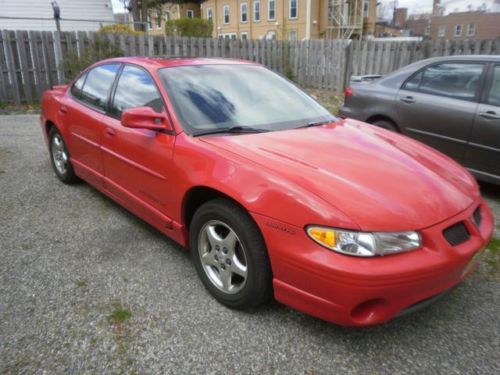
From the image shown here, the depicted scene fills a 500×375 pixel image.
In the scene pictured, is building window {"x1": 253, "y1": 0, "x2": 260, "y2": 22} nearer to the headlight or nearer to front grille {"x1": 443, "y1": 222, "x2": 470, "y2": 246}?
front grille {"x1": 443, "y1": 222, "x2": 470, "y2": 246}

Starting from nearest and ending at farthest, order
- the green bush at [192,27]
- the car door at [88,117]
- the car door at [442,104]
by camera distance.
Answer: the car door at [88,117]
the car door at [442,104]
the green bush at [192,27]

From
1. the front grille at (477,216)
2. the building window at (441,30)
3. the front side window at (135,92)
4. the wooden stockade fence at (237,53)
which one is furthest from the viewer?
the building window at (441,30)

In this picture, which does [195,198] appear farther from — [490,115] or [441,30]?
[441,30]

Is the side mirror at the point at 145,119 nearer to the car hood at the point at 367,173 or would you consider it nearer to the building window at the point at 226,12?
the car hood at the point at 367,173

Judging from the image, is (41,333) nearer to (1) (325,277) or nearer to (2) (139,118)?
(2) (139,118)

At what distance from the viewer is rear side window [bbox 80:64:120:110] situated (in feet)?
12.8

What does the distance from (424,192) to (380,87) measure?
3641mm

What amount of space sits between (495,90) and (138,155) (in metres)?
3.91

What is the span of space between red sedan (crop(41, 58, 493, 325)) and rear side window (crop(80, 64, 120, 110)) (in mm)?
61

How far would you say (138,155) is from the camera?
3.25m

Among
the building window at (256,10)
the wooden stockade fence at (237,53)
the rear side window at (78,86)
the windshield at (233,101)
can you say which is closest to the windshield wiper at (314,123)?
the windshield at (233,101)

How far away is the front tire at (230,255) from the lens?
238 centimetres

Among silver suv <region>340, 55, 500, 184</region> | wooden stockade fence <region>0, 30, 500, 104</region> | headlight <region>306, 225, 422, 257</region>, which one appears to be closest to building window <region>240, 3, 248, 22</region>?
wooden stockade fence <region>0, 30, 500, 104</region>

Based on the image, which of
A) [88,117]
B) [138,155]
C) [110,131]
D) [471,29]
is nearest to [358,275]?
[138,155]
